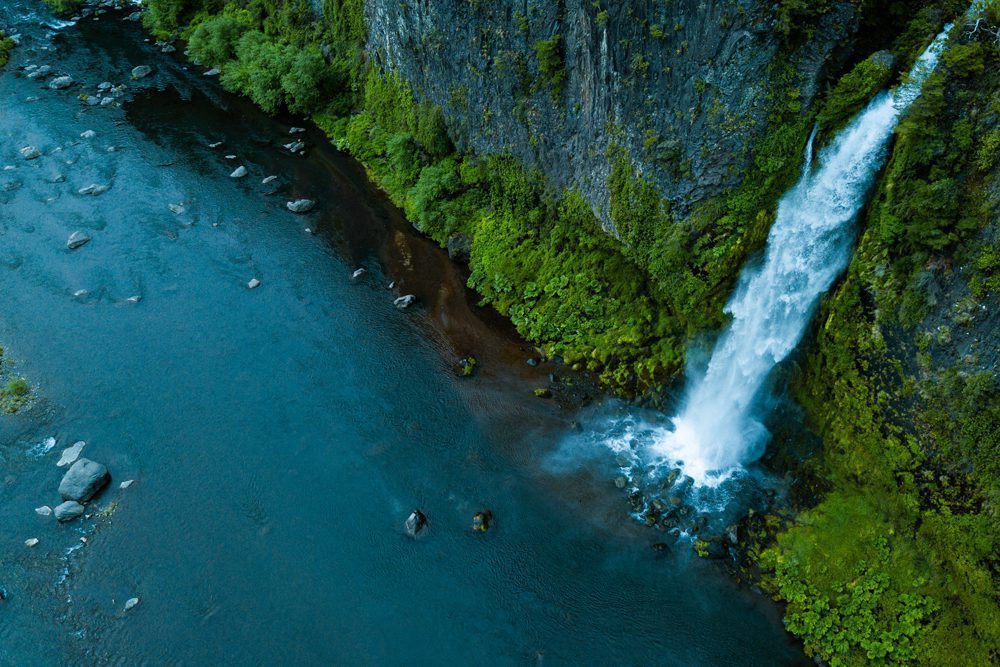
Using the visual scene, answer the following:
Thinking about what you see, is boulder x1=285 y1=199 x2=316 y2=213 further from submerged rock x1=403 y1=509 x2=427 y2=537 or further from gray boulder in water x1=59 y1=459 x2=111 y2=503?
submerged rock x1=403 y1=509 x2=427 y2=537

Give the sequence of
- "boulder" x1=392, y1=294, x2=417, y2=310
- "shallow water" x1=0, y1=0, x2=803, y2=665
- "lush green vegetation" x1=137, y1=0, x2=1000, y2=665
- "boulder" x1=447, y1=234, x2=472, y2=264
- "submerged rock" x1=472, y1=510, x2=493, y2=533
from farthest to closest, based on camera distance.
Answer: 1. "boulder" x1=447, y1=234, x2=472, y2=264
2. "boulder" x1=392, y1=294, x2=417, y2=310
3. "submerged rock" x1=472, y1=510, x2=493, y2=533
4. "shallow water" x1=0, y1=0, x2=803, y2=665
5. "lush green vegetation" x1=137, y1=0, x2=1000, y2=665

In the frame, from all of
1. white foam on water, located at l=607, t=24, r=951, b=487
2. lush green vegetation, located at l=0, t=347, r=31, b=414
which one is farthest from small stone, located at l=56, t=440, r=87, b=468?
white foam on water, located at l=607, t=24, r=951, b=487

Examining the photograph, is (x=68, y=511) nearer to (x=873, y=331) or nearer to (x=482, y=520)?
(x=482, y=520)

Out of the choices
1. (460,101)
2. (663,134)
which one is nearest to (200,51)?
(460,101)

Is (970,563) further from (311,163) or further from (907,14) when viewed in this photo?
(311,163)

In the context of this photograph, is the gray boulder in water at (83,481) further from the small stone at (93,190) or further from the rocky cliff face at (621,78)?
the rocky cliff face at (621,78)
